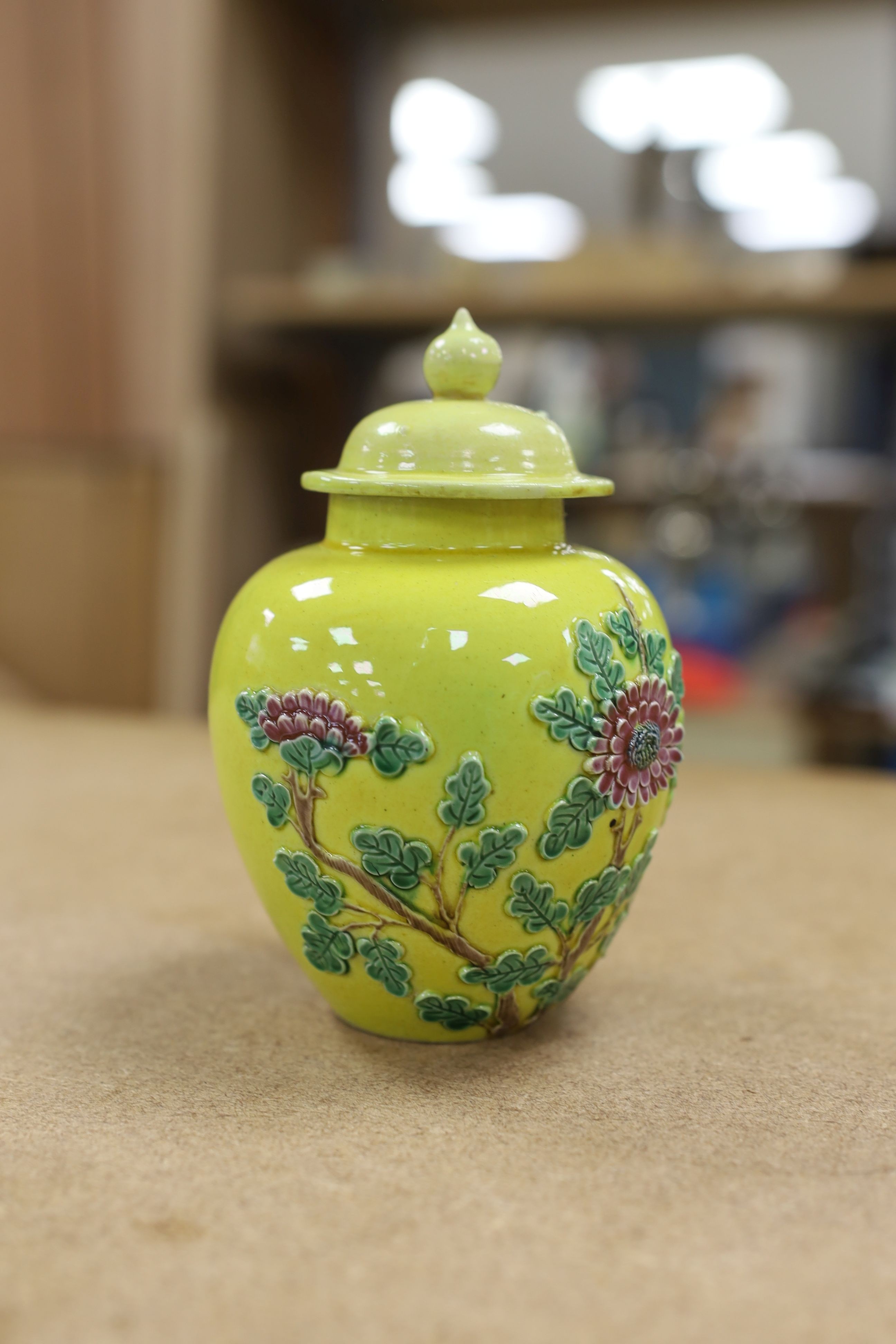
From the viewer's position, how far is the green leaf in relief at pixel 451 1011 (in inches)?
34.5

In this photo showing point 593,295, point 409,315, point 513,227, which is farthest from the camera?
point 513,227

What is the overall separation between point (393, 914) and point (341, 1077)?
0.12m

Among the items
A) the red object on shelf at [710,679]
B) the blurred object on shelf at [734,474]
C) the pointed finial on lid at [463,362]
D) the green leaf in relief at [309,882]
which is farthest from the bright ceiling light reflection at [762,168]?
the green leaf in relief at [309,882]

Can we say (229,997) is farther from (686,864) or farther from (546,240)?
(546,240)

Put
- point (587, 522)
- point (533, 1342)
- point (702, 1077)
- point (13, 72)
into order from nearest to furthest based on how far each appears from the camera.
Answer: point (533, 1342), point (702, 1077), point (13, 72), point (587, 522)

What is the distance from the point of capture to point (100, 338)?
7.77 ft

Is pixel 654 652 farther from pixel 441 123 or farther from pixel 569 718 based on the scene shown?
pixel 441 123

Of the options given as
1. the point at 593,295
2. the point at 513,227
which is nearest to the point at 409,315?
the point at 593,295

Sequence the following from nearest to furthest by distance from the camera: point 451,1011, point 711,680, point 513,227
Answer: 1. point 451,1011
2. point 711,680
3. point 513,227

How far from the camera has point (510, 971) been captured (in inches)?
34.1

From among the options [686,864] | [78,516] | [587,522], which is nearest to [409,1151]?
[686,864]

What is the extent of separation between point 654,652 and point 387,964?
278mm

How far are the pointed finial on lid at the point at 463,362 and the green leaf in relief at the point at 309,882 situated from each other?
330 mm

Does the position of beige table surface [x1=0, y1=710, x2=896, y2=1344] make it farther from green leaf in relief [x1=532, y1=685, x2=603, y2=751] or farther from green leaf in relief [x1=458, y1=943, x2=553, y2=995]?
green leaf in relief [x1=532, y1=685, x2=603, y2=751]
